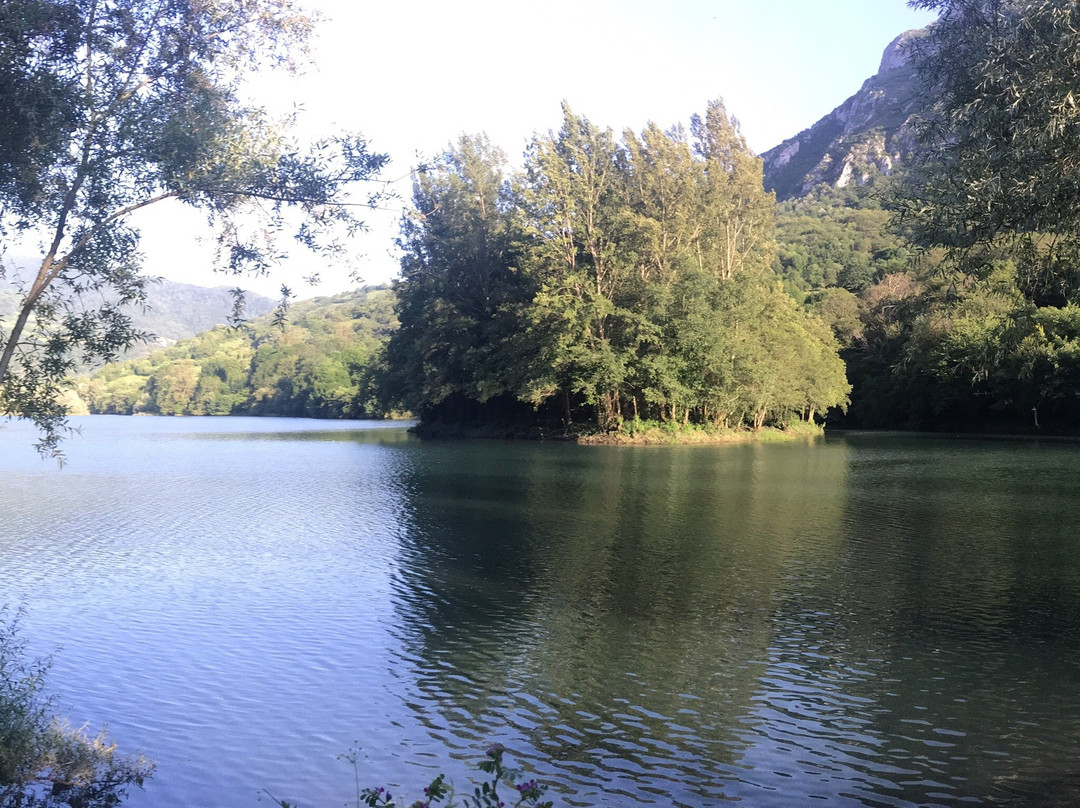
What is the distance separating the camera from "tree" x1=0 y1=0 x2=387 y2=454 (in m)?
9.21

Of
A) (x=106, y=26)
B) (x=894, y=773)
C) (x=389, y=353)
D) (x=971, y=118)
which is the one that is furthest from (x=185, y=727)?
(x=389, y=353)

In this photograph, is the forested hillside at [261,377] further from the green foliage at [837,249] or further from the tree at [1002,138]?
the tree at [1002,138]

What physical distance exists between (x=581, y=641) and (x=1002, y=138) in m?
8.03

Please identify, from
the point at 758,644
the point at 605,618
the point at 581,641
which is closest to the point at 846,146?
the point at 605,618

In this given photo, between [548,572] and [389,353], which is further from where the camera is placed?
[389,353]

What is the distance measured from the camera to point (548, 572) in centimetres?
1650

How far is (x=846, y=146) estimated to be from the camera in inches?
6363

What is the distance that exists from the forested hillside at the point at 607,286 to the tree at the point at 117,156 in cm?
3958

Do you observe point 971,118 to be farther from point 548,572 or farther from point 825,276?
point 825,276

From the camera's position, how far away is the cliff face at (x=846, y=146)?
5955 inches

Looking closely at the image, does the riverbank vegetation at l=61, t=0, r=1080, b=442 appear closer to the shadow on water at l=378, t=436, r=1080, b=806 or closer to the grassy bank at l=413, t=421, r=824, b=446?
the grassy bank at l=413, t=421, r=824, b=446

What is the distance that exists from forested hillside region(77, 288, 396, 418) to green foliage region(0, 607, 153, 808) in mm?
104484

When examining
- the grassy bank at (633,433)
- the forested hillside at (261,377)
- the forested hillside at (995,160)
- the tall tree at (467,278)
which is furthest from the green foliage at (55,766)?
the forested hillside at (261,377)

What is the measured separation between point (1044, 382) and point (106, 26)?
62.2 metres
